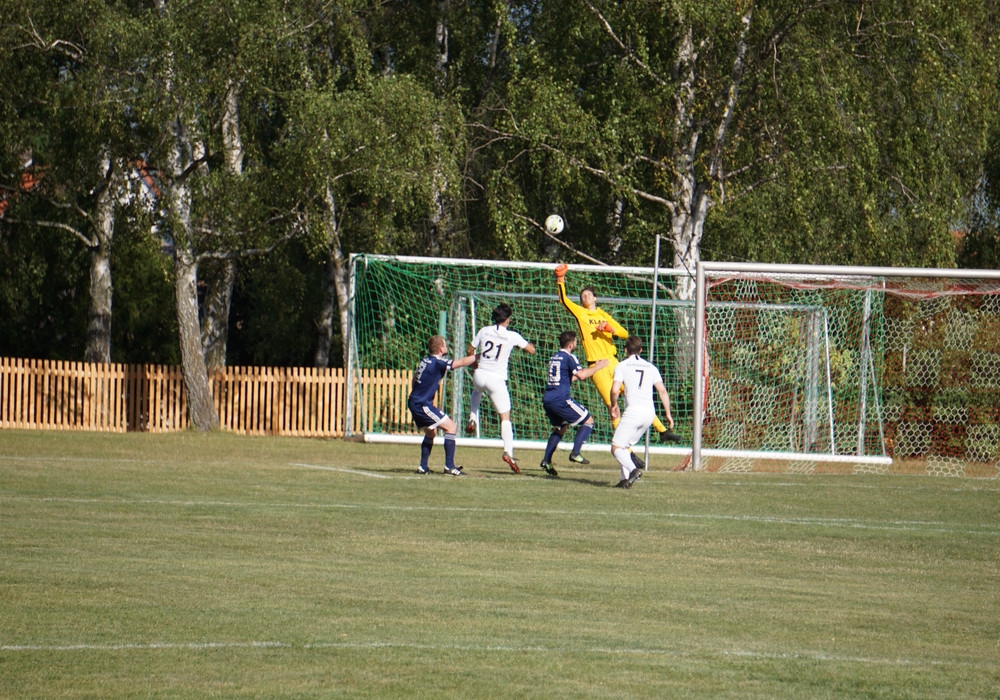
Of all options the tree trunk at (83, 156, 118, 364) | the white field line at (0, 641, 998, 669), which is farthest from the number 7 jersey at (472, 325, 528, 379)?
the tree trunk at (83, 156, 118, 364)

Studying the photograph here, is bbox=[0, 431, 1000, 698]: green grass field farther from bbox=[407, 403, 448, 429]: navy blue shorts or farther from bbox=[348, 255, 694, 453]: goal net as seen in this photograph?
bbox=[348, 255, 694, 453]: goal net

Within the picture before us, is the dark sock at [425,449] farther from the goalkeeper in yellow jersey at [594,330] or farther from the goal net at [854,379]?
the goal net at [854,379]

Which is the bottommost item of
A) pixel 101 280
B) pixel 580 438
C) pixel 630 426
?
pixel 580 438

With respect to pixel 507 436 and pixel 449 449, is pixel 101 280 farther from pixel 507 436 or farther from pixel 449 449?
pixel 449 449

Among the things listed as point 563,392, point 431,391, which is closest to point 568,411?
point 563,392

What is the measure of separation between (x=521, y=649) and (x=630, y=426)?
26.2 ft

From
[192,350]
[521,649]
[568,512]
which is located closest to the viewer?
[521,649]

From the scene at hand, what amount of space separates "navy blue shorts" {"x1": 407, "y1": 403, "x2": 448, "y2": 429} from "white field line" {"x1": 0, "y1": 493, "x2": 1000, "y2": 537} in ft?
8.93

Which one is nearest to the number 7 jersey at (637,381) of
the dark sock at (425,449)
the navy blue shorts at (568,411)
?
the navy blue shorts at (568,411)

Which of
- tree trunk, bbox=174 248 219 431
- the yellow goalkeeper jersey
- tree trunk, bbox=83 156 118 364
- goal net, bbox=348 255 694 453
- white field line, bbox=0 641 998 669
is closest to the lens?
white field line, bbox=0 641 998 669

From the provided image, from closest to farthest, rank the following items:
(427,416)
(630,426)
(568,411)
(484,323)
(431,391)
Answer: (630,426) → (427,416) → (431,391) → (568,411) → (484,323)

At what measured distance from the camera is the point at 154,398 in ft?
87.5

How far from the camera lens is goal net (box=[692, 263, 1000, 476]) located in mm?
19672

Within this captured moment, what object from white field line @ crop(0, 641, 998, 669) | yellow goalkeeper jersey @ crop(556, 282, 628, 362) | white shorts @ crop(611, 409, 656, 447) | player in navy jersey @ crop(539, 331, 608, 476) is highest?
yellow goalkeeper jersey @ crop(556, 282, 628, 362)
